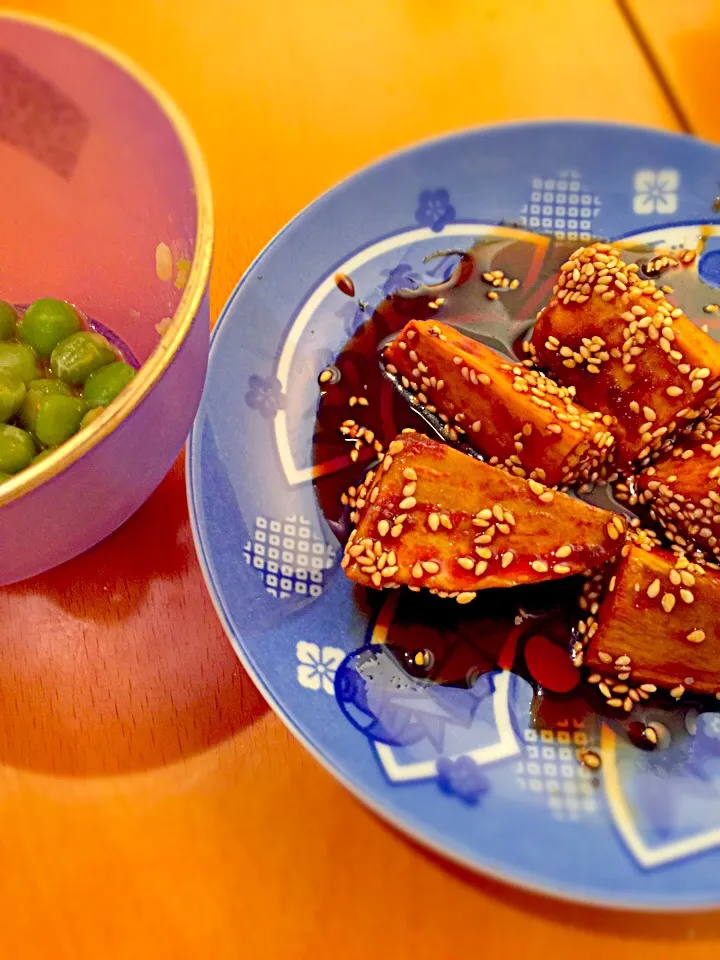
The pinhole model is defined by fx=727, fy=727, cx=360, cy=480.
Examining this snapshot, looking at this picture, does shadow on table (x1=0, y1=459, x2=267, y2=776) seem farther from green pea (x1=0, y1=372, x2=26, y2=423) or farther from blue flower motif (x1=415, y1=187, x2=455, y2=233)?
blue flower motif (x1=415, y1=187, x2=455, y2=233)

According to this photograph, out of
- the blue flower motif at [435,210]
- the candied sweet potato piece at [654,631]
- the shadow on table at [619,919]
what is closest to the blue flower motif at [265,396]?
the blue flower motif at [435,210]

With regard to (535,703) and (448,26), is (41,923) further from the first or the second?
(448,26)

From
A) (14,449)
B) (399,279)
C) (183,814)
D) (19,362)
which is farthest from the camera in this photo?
(399,279)

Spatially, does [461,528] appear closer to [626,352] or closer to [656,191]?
[626,352]

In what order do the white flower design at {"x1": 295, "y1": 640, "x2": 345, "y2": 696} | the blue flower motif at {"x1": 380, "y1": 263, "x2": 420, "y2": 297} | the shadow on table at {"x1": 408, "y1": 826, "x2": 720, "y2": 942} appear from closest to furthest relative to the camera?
the shadow on table at {"x1": 408, "y1": 826, "x2": 720, "y2": 942}
the white flower design at {"x1": 295, "y1": 640, "x2": 345, "y2": 696}
the blue flower motif at {"x1": 380, "y1": 263, "x2": 420, "y2": 297}

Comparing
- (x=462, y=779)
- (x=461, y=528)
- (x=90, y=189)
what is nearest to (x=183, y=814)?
(x=462, y=779)

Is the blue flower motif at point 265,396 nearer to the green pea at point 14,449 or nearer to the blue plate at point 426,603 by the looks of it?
the blue plate at point 426,603

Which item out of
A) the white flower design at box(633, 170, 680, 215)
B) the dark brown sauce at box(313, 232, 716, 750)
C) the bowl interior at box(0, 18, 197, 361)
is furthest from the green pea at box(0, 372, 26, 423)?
the white flower design at box(633, 170, 680, 215)

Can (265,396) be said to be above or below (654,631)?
above
